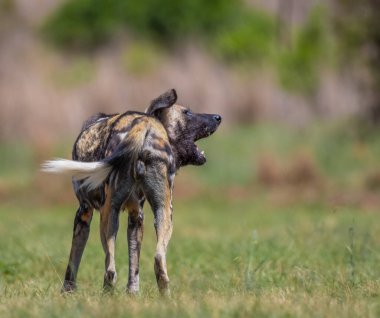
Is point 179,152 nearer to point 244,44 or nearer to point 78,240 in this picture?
point 78,240

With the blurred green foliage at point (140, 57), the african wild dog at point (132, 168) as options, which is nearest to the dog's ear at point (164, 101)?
the african wild dog at point (132, 168)

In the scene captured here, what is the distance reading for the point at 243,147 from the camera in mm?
25312

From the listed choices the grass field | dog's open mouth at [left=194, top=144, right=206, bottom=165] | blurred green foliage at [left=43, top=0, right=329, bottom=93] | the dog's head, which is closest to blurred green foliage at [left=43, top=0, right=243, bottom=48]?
blurred green foliage at [left=43, top=0, right=329, bottom=93]

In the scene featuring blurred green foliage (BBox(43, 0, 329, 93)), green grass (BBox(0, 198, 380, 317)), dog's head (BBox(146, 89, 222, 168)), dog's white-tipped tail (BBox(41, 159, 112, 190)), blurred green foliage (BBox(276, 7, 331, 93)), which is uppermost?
blurred green foliage (BBox(43, 0, 329, 93))

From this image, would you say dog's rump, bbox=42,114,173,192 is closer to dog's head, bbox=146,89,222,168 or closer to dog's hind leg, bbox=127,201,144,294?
dog's head, bbox=146,89,222,168

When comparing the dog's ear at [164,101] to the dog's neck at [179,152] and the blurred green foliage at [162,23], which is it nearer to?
the dog's neck at [179,152]

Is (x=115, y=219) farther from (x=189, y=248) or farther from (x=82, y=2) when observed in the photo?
A: (x=82, y=2)

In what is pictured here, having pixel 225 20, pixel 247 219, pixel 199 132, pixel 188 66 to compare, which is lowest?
pixel 247 219

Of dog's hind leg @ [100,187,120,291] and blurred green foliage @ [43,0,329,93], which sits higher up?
blurred green foliage @ [43,0,329,93]

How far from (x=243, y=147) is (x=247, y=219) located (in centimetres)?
1003

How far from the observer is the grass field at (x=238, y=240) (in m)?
5.94

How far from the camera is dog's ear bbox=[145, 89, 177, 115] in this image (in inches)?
278

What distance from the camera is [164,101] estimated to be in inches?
279

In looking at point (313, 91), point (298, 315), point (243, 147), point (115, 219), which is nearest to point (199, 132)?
point (115, 219)
